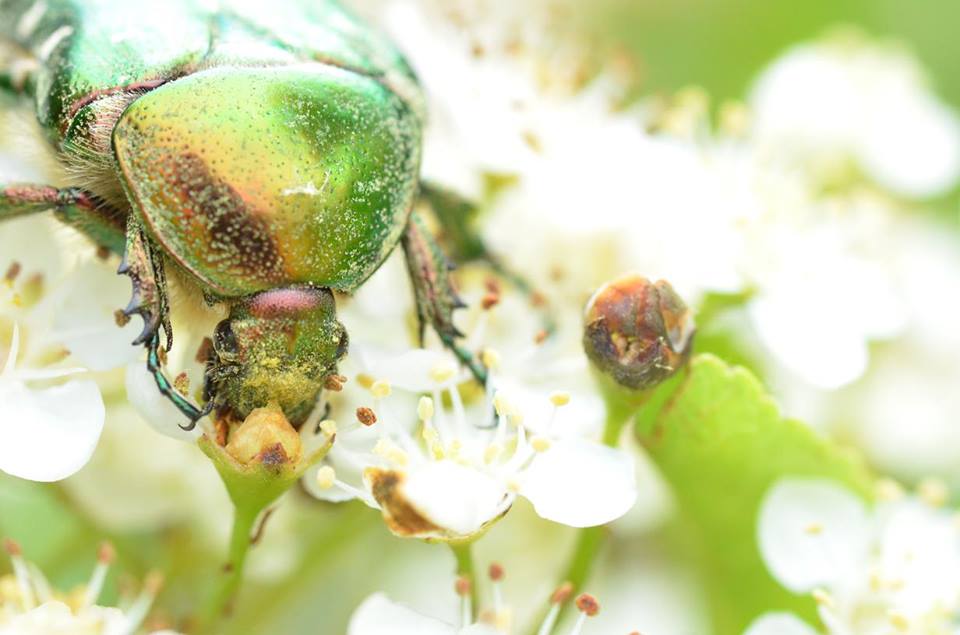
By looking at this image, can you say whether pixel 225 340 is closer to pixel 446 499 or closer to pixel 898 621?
pixel 446 499

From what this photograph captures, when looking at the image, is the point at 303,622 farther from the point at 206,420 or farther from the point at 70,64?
the point at 70,64

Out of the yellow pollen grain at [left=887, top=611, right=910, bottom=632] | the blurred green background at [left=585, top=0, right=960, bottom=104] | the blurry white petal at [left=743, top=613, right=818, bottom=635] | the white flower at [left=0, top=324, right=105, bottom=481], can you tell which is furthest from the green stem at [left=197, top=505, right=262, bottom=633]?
the blurred green background at [left=585, top=0, right=960, bottom=104]

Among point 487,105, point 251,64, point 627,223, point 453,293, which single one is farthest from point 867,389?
point 251,64

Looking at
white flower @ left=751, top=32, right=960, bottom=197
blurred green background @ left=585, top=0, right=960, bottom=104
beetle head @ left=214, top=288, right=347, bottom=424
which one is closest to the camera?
beetle head @ left=214, top=288, right=347, bottom=424

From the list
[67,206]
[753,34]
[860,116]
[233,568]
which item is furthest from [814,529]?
[753,34]

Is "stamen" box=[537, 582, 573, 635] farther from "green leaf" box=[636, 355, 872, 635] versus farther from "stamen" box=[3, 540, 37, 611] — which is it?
"stamen" box=[3, 540, 37, 611]

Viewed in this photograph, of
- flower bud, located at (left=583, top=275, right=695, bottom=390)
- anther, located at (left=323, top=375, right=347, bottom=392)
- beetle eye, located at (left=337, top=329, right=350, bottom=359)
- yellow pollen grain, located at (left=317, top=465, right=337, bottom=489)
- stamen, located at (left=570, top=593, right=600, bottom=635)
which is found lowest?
stamen, located at (left=570, top=593, right=600, bottom=635)
